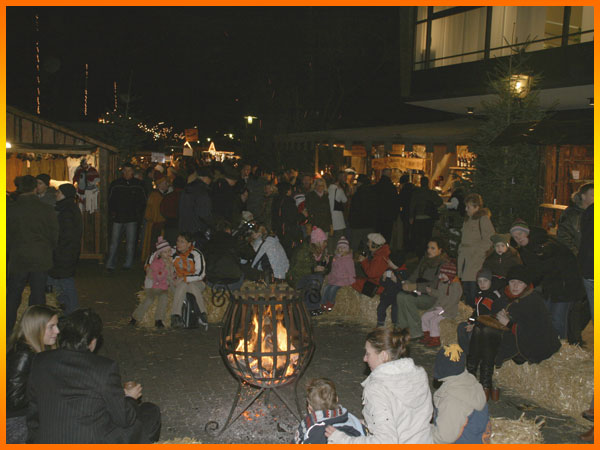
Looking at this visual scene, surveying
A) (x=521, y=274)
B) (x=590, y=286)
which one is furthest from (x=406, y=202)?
(x=590, y=286)

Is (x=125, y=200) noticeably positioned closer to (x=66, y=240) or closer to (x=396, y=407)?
(x=66, y=240)

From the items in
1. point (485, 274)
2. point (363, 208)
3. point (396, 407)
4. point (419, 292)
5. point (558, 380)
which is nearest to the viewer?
point (396, 407)

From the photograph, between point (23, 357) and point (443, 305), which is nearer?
point (23, 357)

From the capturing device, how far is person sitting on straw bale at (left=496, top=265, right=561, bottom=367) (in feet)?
19.3

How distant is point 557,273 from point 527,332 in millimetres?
1075

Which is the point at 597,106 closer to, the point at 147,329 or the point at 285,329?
the point at 285,329

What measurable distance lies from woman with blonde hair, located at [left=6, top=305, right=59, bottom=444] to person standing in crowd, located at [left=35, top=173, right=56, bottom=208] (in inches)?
193

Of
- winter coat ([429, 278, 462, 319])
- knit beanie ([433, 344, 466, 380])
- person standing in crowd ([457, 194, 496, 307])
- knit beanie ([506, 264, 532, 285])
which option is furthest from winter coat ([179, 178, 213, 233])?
knit beanie ([433, 344, 466, 380])

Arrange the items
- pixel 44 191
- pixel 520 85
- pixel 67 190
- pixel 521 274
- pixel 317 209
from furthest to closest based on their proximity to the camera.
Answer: pixel 317 209 → pixel 520 85 → pixel 44 191 → pixel 67 190 → pixel 521 274

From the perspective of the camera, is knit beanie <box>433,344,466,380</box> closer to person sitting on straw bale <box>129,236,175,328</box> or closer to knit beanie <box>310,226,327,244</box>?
person sitting on straw bale <box>129,236,175,328</box>

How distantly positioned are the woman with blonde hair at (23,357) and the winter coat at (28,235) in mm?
3075

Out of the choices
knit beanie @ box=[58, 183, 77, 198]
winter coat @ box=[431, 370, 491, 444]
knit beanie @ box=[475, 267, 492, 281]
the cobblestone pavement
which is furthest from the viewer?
knit beanie @ box=[58, 183, 77, 198]

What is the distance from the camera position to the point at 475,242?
333 inches

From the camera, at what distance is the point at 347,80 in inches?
1463
